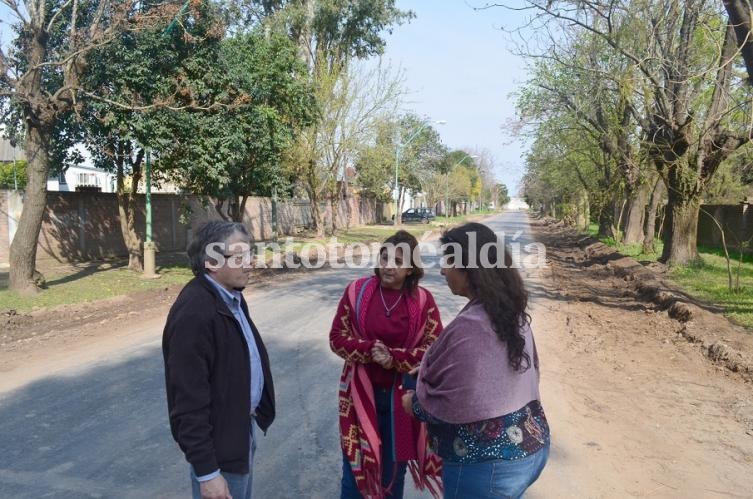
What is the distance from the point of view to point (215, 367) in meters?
2.25

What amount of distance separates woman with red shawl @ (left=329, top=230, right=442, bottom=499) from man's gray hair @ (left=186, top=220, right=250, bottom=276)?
2.63ft

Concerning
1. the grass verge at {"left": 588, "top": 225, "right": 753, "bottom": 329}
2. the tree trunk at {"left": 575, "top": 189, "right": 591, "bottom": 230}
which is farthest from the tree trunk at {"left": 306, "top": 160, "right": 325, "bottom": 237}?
the tree trunk at {"left": 575, "top": 189, "right": 591, "bottom": 230}

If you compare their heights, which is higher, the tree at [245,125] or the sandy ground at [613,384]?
the tree at [245,125]

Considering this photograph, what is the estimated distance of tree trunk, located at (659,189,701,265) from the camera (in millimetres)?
14906

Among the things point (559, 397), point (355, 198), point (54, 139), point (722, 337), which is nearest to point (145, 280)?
point (54, 139)

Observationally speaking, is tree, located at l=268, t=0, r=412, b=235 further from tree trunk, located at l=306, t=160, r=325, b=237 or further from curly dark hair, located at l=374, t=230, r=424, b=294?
curly dark hair, located at l=374, t=230, r=424, b=294

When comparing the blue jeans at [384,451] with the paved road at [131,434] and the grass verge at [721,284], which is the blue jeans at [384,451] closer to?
the paved road at [131,434]

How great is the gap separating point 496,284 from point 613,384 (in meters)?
4.95

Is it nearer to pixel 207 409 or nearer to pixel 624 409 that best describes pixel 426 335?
pixel 207 409

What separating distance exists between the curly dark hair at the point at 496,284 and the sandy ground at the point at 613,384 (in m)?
2.20

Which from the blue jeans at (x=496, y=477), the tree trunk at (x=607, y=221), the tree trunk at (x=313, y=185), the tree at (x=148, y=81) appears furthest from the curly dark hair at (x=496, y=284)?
the tree trunk at (x=607, y=221)

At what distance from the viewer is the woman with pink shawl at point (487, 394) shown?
6.92 feet

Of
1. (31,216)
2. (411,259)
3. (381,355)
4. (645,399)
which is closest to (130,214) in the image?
(31,216)

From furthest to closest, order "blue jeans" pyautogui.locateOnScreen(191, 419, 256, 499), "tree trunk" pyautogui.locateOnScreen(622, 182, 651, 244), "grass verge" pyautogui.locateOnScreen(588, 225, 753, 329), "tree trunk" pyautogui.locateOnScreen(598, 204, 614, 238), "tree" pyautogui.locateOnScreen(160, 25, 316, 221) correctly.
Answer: "tree trunk" pyautogui.locateOnScreen(598, 204, 614, 238)
"tree trunk" pyautogui.locateOnScreen(622, 182, 651, 244)
"tree" pyautogui.locateOnScreen(160, 25, 316, 221)
"grass verge" pyautogui.locateOnScreen(588, 225, 753, 329)
"blue jeans" pyautogui.locateOnScreen(191, 419, 256, 499)
